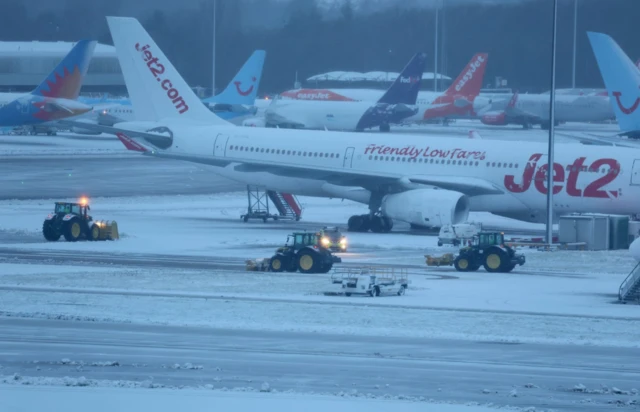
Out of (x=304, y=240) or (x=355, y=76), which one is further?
(x=355, y=76)

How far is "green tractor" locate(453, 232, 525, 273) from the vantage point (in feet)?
112

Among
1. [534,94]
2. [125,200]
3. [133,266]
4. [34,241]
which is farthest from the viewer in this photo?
[534,94]

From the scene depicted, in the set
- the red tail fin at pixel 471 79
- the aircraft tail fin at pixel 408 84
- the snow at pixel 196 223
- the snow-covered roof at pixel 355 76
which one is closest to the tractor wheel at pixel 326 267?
the snow at pixel 196 223

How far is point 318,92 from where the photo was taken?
119 meters

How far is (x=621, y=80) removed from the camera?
134 ft

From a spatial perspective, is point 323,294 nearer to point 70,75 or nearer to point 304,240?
point 304,240

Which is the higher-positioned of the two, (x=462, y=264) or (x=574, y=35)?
(x=574, y=35)

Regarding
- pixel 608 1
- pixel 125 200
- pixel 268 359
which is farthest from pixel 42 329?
pixel 608 1

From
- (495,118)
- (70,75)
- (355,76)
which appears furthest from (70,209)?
(355,76)

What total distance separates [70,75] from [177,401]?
203ft

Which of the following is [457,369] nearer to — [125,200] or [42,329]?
[42,329]

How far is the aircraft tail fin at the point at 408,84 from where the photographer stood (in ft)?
297

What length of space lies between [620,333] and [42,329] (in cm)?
1177

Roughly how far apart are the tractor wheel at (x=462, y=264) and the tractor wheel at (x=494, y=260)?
50 cm
